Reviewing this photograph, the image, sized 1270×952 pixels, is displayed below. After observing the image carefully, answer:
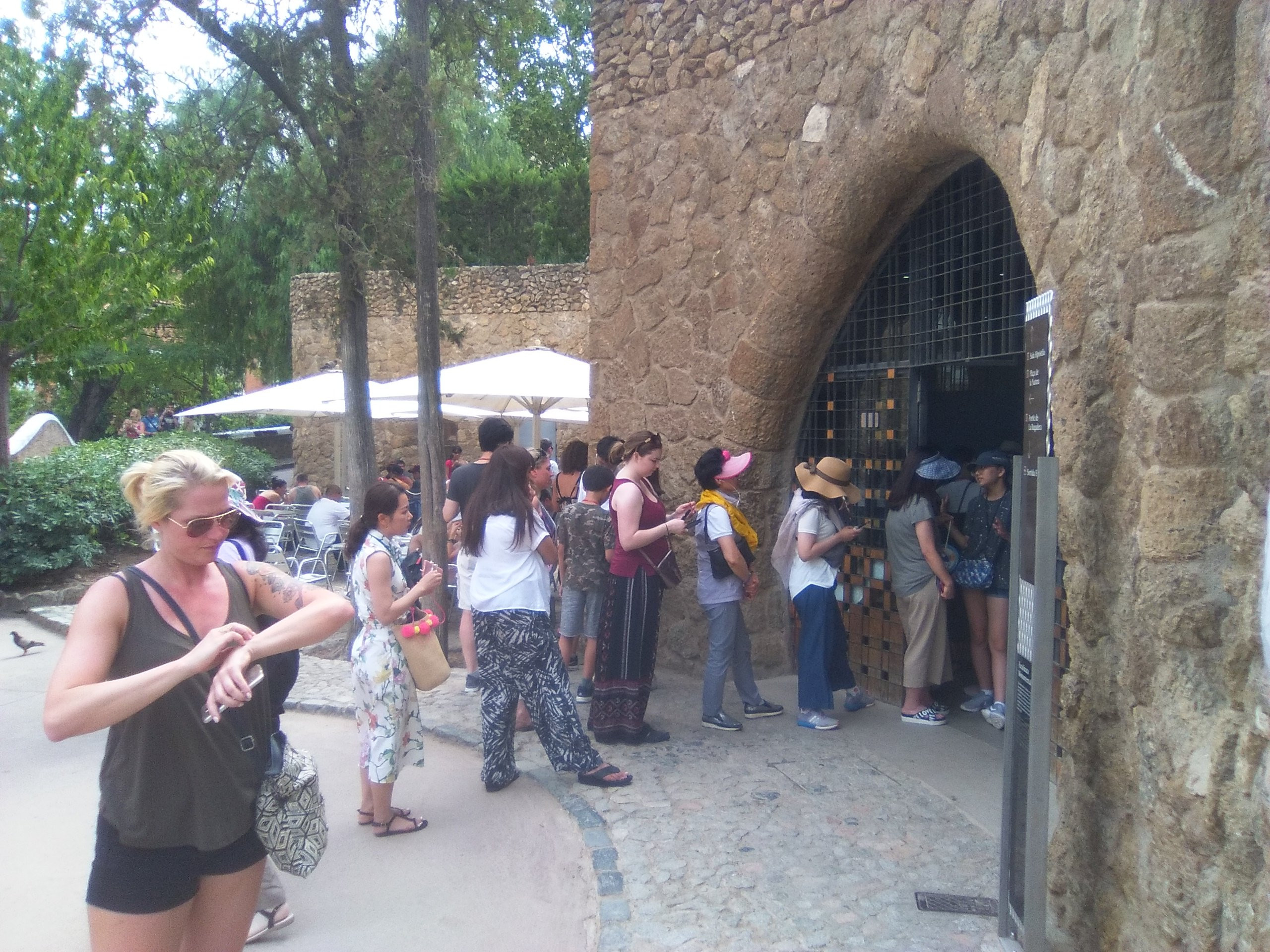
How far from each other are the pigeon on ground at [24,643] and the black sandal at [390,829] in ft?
17.0

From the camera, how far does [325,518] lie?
1098 centimetres

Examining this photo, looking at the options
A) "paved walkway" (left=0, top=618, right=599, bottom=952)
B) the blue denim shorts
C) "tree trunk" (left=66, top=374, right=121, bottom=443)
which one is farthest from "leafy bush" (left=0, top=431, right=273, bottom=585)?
"tree trunk" (left=66, top=374, right=121, bottom=443)

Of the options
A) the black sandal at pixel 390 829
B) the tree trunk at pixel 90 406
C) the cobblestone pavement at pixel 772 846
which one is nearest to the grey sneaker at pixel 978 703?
the cobblestone pavement at pixel 772 846

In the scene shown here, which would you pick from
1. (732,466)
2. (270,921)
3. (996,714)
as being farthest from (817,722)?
(270,921)

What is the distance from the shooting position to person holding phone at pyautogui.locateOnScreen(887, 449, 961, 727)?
5.60 meters

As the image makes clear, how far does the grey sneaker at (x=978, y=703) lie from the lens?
5936 mm

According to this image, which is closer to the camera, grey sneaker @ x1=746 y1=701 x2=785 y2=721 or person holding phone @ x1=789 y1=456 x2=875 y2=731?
person holding phone @ x1=789 y1=456 x2=875 y2=731

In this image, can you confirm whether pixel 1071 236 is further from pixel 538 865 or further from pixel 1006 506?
pixel 538 865

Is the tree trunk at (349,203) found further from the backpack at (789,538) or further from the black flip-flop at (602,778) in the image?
the black flip-flop at (602,778)

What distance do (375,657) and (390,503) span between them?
673mm

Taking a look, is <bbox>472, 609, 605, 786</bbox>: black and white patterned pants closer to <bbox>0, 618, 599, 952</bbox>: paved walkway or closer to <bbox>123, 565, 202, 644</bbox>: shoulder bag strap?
<bbox>0, 618, 599, 952</bbox>: paved walkway

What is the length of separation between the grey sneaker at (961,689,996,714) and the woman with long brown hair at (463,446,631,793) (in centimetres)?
217

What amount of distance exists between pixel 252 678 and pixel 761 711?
4.03 m

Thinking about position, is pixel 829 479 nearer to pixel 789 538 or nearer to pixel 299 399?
pixel 789 538
